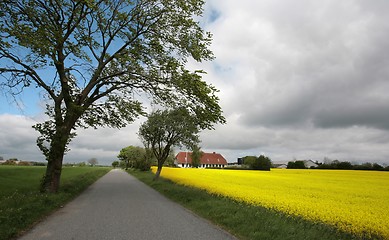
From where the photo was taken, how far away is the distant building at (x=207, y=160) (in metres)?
141

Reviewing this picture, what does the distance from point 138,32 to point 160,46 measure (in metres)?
1.63

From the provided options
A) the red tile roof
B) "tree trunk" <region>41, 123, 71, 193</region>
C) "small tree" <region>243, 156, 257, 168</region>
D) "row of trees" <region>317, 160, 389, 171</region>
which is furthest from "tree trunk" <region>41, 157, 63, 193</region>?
the red tile roof

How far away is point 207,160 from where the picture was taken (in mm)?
155250

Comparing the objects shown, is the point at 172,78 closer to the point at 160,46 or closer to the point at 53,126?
the point at 160,46

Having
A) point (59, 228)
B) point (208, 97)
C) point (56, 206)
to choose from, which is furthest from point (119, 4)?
point (59, 228)

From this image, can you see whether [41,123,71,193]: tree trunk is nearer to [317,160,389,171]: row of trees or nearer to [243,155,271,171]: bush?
[317,160,389,171]: row of trees

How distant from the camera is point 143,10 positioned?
19.2 meters

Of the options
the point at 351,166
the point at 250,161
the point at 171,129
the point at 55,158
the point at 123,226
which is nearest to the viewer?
the point at 123,226

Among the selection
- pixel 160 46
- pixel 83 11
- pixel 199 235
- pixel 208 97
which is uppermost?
pixel 83 11

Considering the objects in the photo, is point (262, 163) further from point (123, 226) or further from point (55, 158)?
point (123, 226)

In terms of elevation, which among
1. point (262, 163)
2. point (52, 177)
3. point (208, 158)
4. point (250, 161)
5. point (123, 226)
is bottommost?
point (123, 226)

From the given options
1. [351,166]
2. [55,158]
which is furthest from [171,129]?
[351,166]

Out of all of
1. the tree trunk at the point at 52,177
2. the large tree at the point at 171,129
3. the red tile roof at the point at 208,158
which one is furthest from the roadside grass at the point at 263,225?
the red tile roof at the point at 208,158

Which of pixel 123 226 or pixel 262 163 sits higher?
pixel 262 163
